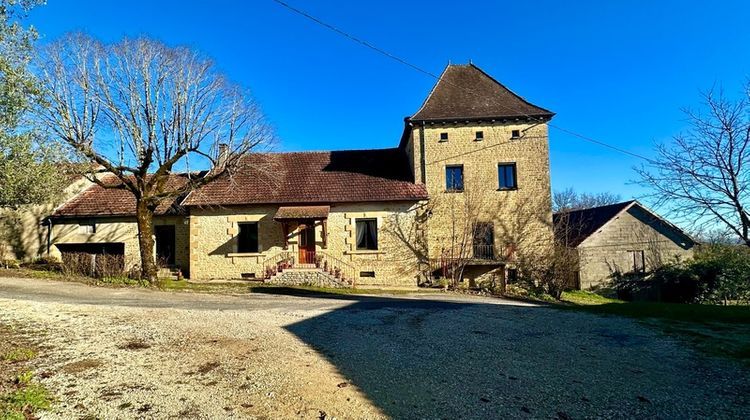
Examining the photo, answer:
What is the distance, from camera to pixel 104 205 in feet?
75.7

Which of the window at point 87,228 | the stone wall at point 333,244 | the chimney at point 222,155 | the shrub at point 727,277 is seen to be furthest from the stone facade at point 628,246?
the window at point 87,228

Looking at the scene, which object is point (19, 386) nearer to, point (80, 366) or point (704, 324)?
point (80, 366)

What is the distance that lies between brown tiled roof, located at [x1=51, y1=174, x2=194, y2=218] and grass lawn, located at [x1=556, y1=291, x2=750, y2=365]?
20.2m

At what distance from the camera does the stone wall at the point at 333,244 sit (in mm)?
21469

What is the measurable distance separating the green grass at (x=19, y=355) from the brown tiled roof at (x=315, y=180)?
14.7m

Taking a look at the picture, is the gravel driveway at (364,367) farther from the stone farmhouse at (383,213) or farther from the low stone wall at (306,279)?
the stone farmhouse at (383,213)

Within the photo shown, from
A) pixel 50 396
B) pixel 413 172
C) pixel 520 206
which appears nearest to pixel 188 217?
pixel 413 172

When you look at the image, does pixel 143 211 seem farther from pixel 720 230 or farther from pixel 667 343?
pixel 720 230

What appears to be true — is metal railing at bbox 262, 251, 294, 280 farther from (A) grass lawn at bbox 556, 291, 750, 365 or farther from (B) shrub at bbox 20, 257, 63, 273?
(A) grass lawn at bbox 556, 291, 750, 365

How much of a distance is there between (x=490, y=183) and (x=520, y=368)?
17.2 meters

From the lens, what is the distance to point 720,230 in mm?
13734

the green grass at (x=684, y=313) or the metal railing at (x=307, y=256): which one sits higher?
the metal railing at (x=307, y=256)

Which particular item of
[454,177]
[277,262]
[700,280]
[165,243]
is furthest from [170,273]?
[700,280]

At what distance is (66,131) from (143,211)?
404 cm
